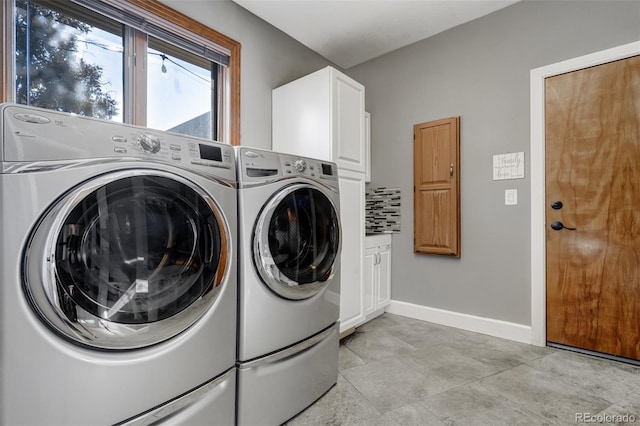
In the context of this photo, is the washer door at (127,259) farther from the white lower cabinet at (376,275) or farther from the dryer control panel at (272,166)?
the white lower cabinet at (376,275)

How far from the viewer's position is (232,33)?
2.35 m

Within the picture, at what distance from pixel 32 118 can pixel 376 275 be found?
2501 millimetres

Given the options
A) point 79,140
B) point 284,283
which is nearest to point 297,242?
point 284,283

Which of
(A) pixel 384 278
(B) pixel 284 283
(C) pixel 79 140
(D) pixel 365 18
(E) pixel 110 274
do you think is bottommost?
(A) pixel 384 278

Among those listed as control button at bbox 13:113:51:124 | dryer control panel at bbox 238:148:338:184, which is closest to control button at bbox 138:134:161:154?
control button at bbox 13:113:51:124

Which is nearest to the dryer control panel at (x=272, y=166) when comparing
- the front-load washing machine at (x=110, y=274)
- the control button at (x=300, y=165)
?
the control button at (x=300, y=165)

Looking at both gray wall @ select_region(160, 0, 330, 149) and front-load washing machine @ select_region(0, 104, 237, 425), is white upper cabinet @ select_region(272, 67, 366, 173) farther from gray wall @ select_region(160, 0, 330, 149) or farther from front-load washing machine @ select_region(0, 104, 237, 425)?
front-load washing machine @ select_region(0, 104, 237, 425)

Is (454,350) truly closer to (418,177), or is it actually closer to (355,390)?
(355,390)

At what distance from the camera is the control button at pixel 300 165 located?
1.53 metres

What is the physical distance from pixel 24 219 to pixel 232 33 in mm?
2058

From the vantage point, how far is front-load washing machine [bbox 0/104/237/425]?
2.61ft

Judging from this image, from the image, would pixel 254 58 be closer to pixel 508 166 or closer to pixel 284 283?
pixel 284 283

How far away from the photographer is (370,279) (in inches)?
107

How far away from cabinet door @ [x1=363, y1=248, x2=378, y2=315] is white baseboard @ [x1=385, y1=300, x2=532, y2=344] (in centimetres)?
40
